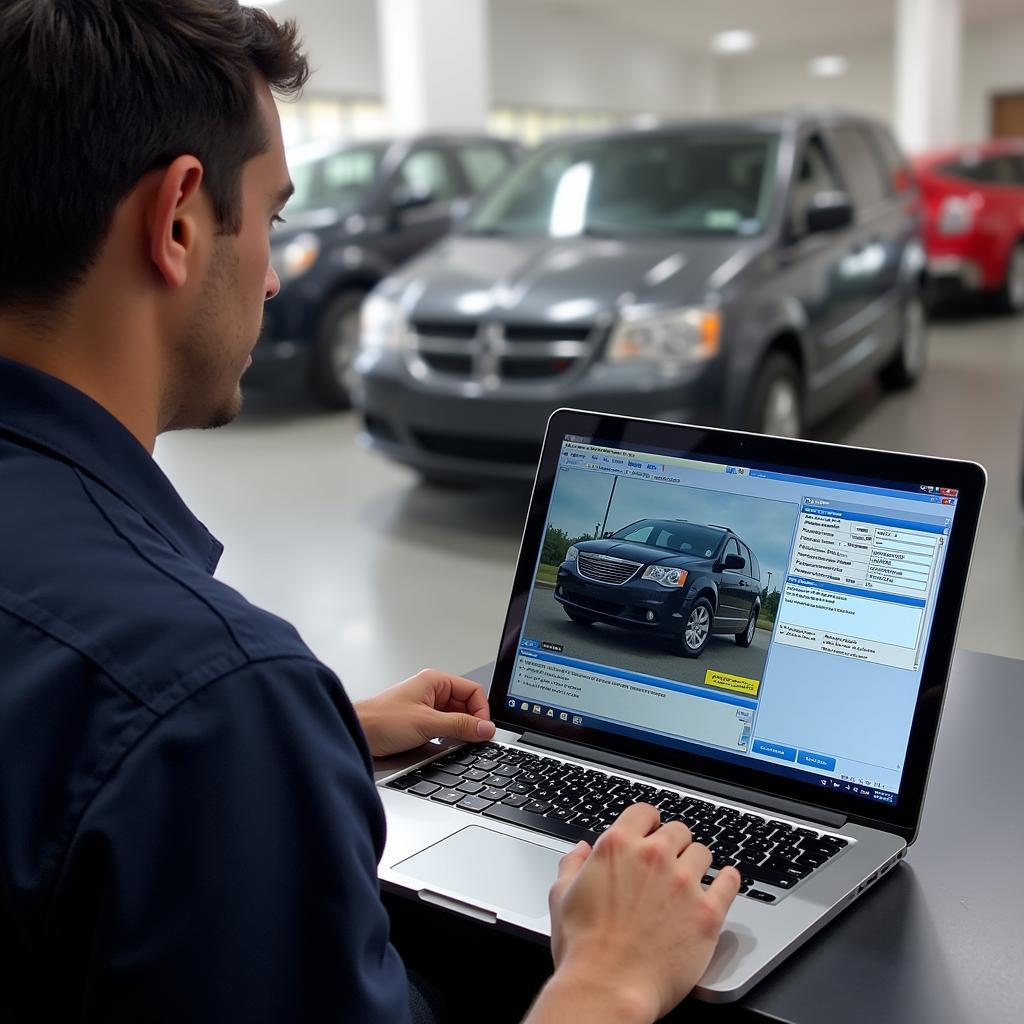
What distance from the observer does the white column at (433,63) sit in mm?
9195

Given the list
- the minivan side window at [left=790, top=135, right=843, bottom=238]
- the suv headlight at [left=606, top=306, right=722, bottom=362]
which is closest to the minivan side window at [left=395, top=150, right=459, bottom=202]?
the minivan side window at [left=790, top=135, right=843, bottom=238]

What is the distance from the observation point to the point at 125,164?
85 cm

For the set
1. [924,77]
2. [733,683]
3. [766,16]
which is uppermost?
[766,16]

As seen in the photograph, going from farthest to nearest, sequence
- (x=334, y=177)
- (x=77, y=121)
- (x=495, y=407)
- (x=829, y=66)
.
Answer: (x=829, y=66) → (x=334, y=177) → (x=495, y=407) → (x=77, y=121)

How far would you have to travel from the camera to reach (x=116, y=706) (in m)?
0.69

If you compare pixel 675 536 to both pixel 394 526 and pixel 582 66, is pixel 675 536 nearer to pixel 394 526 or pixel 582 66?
pixel 394 526

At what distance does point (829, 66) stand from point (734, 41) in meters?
2.93

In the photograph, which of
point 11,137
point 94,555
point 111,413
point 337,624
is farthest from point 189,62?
point 337,624

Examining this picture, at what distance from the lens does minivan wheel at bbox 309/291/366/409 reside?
A: 671cm

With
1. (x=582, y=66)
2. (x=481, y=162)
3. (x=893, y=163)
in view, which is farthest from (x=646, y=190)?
(x=582, y=66)

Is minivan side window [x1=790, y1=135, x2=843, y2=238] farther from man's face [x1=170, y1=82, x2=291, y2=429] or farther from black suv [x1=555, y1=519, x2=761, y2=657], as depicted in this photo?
man's face [x1=170, y1=82, x2=291, y2=429]

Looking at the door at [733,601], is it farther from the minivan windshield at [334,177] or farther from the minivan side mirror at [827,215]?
the minivan windshield at [334,177]

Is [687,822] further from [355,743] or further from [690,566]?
[355,743]

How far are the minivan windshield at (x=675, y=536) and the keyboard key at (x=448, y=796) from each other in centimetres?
32
